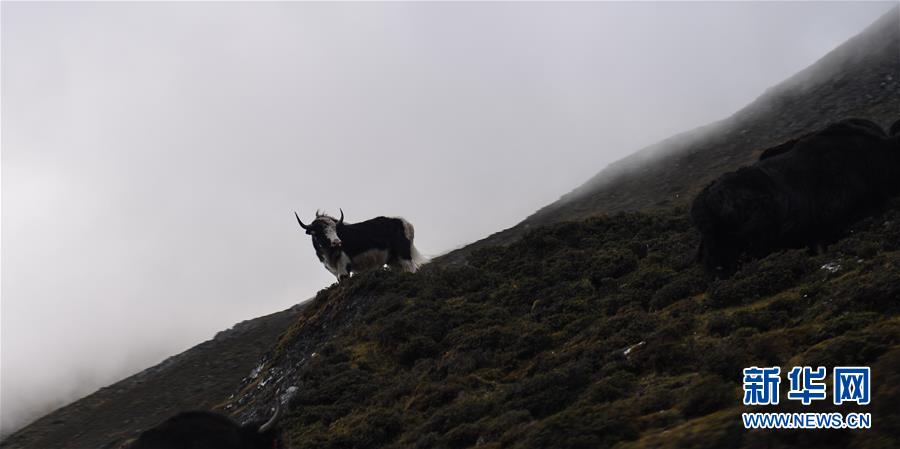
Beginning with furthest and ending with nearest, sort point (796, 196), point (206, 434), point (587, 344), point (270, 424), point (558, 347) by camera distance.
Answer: point (796, 196) < point (558, 347) < point (587, 344) < point (270, 424) < point (206, 434)

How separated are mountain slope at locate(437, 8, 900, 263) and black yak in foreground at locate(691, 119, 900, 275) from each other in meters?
23.7

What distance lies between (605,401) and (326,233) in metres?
20.6

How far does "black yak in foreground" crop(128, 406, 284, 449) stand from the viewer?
445 inches

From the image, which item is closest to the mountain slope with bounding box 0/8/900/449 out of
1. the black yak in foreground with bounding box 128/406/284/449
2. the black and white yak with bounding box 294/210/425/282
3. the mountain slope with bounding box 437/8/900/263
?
the black and white yak with bounding box 294/210/425/282

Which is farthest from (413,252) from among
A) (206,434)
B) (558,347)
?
(206,434)

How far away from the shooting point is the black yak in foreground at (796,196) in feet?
57.3

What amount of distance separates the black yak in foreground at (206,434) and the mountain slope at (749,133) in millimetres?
32590

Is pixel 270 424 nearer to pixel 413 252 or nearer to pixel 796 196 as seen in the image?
pixel 796 196

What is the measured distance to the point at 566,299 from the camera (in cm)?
2078

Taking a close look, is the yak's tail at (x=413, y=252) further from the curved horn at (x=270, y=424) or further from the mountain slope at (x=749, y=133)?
the curved horn at (x=270, y=424)

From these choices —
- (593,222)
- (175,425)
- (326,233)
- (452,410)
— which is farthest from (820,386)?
(326,233)

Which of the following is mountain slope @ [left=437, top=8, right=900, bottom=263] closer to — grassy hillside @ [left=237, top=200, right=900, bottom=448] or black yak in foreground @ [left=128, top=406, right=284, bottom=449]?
grassy hillside @ [left=237, top=200, right=900, bottom=448]

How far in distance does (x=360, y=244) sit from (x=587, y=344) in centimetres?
1731

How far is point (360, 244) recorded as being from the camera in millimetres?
31828
